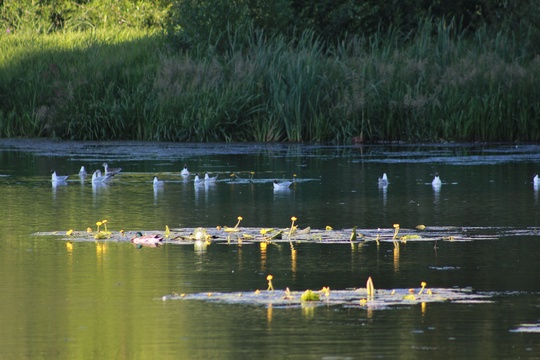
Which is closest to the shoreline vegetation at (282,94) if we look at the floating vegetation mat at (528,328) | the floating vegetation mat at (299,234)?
the floating vegetation mat at (299,234)

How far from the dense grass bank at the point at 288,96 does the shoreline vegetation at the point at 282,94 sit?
0.02m

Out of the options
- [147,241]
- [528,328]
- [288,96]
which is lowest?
[528,328]

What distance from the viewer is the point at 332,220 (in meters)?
11.5

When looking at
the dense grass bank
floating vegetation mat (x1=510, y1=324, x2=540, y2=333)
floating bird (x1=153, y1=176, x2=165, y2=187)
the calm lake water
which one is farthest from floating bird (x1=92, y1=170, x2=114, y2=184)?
floating vegetation mat (x1=510, y1=324, x2=540, y2=333)

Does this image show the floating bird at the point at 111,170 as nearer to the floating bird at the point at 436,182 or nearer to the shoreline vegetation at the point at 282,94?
the floating bird at the point at 436,182

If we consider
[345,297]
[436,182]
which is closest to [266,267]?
[345,297]

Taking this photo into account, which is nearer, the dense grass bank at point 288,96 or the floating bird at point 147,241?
the floating bird at point 147,241

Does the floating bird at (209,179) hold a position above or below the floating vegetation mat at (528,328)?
above

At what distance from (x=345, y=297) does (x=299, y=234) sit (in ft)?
9.29

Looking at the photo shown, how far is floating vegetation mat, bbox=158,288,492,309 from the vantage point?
7.38 m

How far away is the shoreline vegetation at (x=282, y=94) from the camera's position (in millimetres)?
21047

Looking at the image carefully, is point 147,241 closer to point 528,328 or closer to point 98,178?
point 528,328

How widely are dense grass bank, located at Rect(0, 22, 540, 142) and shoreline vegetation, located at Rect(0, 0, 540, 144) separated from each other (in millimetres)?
24

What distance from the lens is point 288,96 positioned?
2136 centimetres
